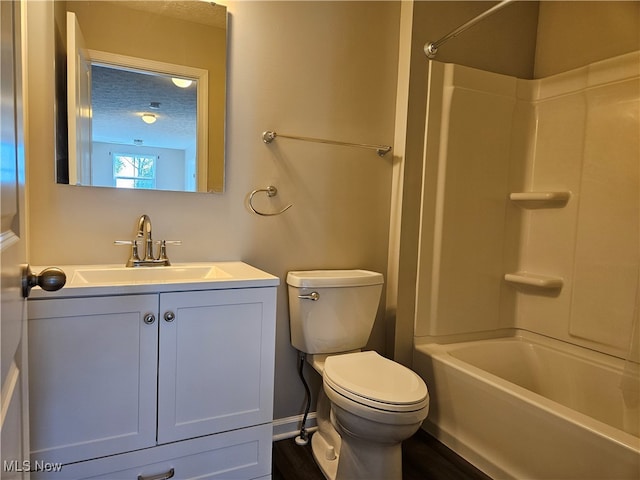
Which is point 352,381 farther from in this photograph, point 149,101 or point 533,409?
point 149,101

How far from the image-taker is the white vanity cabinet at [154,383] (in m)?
1.15

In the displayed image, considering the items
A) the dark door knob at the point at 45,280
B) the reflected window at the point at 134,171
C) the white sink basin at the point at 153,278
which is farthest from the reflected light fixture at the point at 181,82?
the dark door knob at the point at 45,280

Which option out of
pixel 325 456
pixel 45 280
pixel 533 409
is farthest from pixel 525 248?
pixel 45 280

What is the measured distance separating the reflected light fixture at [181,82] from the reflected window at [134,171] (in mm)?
316

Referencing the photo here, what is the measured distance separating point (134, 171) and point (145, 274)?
0.41 metres

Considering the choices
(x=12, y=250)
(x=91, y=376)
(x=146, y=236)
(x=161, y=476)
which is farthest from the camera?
(x=146, y=236)

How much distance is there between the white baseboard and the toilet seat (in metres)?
0.53

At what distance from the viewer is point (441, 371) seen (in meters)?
1.90

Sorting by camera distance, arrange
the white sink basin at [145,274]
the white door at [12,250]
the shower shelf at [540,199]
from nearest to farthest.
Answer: the white door at [12,250]
the white sink basin at [145,274]
the shower shelf at [540,199]

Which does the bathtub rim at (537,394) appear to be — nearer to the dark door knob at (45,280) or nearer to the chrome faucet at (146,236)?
the chrome faucet at (146,236)

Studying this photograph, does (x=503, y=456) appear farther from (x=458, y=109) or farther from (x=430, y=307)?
(x=458, y=109)


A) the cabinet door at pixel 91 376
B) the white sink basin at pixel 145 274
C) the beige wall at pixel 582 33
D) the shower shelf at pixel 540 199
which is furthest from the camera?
the shower shelf at pixel 540 199

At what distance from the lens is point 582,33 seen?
6.88 ft

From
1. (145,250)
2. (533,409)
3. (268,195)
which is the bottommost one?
(533,409)
